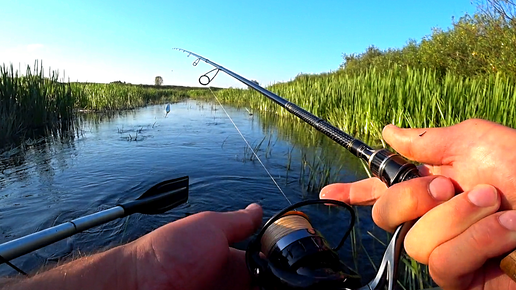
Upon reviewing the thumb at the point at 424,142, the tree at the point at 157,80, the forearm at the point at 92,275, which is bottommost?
the forearm at the point at 92,275

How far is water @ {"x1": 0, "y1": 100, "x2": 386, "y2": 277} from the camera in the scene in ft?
9.75

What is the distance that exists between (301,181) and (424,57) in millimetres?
11521

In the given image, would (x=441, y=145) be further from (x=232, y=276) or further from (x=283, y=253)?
(x=232, y=276)

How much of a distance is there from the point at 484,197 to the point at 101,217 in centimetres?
144

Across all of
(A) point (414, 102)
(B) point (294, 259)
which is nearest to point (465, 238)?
(B) point (294, 259)

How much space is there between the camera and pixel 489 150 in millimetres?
1120

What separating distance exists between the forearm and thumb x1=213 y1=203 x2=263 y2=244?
1.17ft

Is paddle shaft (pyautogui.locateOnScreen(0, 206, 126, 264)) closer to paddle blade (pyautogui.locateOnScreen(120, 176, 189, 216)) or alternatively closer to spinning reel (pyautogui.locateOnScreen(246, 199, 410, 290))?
paddle blade (pyautogui.locateOnScreen(120, 176, 189, 216))

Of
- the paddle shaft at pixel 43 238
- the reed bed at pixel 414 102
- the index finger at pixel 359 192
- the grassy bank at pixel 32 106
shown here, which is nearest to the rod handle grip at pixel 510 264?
the index finger at pixel 359 192

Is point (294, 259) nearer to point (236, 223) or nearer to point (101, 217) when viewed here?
point (236, 223)

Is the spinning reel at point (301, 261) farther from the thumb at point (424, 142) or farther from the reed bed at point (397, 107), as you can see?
the reed bed at point (397, 107)

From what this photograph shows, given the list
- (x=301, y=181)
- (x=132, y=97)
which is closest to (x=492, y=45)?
(x=301, y=181)

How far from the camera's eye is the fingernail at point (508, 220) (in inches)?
35.4

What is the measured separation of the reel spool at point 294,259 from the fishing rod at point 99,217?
0.70m
